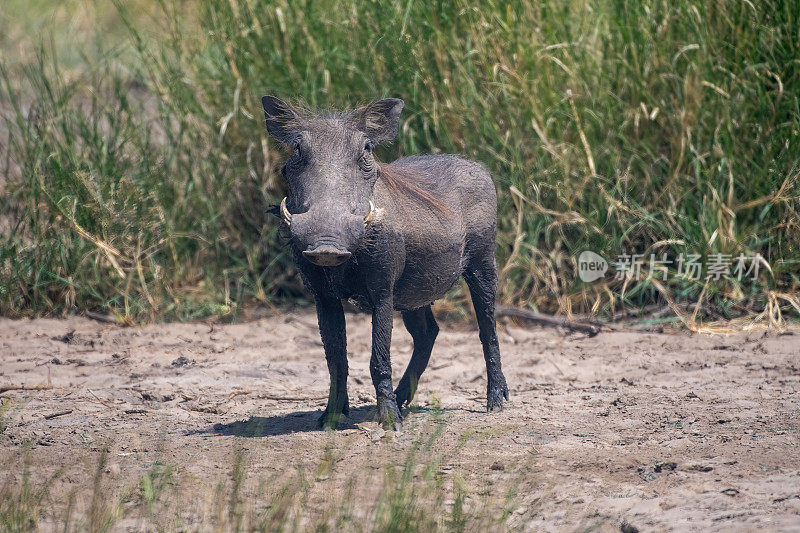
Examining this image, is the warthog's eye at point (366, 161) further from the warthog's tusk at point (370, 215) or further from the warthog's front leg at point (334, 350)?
the warthog's front leg at point (334, 350)

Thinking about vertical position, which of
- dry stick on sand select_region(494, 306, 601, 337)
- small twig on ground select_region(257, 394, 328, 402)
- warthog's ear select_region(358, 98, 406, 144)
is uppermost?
warthog's ear select_region(358, 98, 406, 144)

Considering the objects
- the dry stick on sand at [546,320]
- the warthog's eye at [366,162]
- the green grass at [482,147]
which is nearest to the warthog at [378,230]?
the warthog's eye at [366,162]

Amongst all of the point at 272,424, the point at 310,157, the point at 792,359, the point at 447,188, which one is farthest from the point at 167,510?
the point at 792,359

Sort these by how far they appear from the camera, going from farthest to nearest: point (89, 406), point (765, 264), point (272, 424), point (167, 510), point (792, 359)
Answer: point (765, 264) → point (792, 359) → point (89, 406) → point (272, 424) → point (167, 510)

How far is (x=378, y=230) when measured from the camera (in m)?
3.89

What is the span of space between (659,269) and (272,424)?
9.38 feet

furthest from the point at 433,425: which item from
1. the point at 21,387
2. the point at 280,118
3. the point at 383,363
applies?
the point at 21,387

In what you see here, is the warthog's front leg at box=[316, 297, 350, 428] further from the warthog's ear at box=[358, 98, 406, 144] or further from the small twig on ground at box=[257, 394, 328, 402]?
the warthog's ear at box=[358, 98, 406, 144]

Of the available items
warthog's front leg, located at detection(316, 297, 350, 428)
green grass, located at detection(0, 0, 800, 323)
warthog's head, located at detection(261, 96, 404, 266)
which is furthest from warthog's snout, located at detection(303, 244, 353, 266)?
green grass, located at detection(0, 0, 800, 323)

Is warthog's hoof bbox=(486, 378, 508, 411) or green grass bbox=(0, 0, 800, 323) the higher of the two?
green grass bbox=(0, 0, 800, 323)

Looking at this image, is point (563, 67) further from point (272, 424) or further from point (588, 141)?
point (272, 424)

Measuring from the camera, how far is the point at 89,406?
15.1 ft

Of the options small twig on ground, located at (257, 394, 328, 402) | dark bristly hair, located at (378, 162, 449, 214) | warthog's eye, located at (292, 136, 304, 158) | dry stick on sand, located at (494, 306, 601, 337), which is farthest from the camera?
dry stick on sand, located at (494, 306, 601, 337)

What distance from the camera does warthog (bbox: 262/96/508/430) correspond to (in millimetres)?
3668
